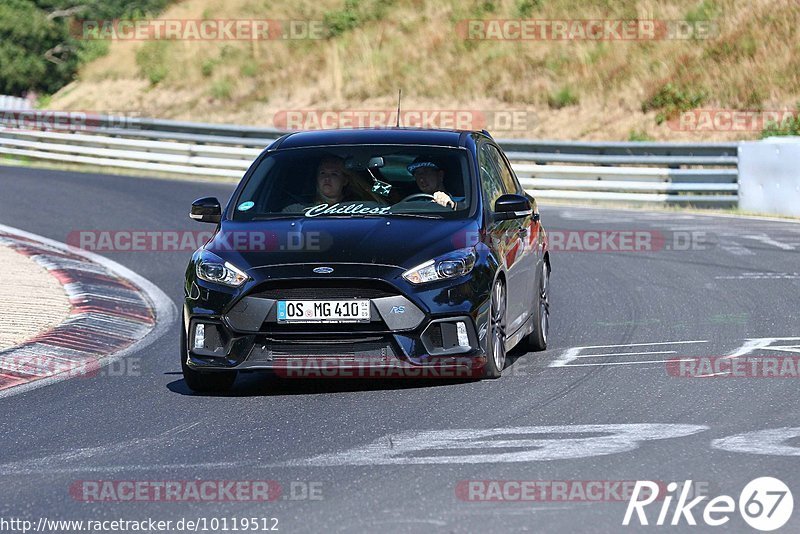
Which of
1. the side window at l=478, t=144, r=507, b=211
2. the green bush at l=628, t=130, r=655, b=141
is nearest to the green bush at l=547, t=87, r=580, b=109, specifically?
the green bush at l=628, t=130, r=655, b=141

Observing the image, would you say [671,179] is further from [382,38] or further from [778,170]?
[382,38]

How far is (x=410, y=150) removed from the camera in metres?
10.1

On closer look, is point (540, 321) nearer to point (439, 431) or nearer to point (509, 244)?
point (509, 244)

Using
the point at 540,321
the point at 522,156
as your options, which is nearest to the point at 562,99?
the point at 522,156

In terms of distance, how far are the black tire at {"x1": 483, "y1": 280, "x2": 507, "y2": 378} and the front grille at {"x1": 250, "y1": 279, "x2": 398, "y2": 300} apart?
30.4 inches

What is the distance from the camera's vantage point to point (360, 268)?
869 cm

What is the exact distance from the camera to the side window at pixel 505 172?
1090cm

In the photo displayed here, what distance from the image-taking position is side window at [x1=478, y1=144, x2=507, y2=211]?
9984mm

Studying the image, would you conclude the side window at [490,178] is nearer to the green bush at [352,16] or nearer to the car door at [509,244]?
the car door at [509,244]

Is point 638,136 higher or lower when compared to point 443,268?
lower

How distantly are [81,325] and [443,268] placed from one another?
4.47 m

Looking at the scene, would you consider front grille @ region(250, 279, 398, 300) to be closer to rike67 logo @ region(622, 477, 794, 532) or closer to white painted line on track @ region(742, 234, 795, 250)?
rike67 logo @ region(622, 477, 794, 532)

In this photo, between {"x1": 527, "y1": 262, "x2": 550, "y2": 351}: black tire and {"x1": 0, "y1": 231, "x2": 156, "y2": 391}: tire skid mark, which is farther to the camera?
{"x1": 527, "y1": 262, "x2": 550, "y2": 351}: black tire

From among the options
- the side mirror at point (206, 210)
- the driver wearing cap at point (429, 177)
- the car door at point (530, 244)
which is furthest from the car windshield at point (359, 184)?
the car door at point (530, 244)
